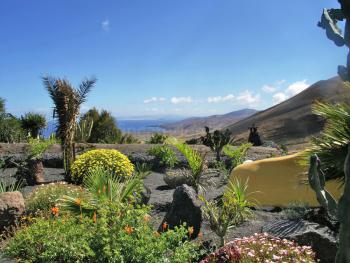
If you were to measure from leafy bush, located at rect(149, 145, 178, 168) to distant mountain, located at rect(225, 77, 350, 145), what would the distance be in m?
55.2

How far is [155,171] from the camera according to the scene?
592 inches

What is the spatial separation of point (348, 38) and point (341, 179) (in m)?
5.71

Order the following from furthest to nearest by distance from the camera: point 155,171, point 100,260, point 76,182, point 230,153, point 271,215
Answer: point 155,171 < point 230,153 < point 76,182 < point 271,215 < point 100,260

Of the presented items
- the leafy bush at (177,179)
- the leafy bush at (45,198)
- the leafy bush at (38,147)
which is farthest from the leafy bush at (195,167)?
the leafy bush at (38,147)

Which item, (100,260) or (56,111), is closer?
(100,260)

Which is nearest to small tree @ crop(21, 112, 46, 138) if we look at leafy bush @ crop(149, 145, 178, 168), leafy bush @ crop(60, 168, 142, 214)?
leafy bush @ crop(149, 145, 178, 168)

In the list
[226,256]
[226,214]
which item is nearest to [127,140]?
[226,214]

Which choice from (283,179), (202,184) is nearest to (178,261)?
(283,179)

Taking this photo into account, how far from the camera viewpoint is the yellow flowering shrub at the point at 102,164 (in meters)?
11.6

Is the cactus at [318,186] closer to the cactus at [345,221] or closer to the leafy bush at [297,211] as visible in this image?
the cactus at [345,221]

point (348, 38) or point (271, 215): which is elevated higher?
point (348, 38)

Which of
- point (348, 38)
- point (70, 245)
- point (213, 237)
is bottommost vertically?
point (213, 237)

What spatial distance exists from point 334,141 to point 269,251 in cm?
280

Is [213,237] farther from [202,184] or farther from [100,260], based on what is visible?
[202,184]
